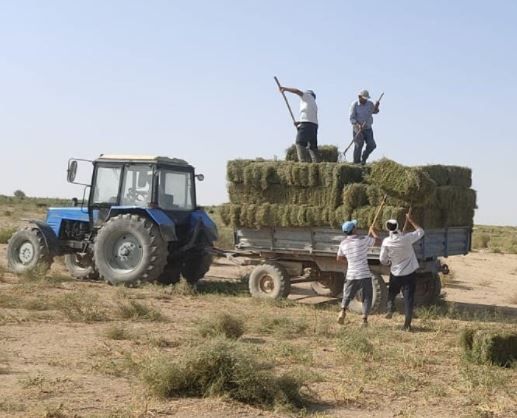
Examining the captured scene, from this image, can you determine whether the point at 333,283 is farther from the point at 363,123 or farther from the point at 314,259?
the point at 363,123

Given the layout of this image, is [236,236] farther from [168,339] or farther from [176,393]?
[176,393]

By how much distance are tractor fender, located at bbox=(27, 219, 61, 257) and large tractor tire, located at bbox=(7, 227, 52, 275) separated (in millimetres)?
55

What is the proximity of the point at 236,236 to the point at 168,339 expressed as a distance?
193 inches

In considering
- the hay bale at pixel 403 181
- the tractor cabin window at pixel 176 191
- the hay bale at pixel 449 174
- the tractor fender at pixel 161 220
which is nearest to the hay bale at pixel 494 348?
the hay bale at pixel 403 181

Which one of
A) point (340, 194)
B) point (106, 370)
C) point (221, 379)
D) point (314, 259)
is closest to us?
point (221, 379)

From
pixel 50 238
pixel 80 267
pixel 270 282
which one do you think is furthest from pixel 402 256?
pixel 80 267

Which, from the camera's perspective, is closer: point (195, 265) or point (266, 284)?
point (266, 284)

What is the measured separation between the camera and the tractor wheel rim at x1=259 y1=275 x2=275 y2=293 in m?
14.7

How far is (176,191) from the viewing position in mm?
16453

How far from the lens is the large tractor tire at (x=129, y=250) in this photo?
Answer: 1528 cm

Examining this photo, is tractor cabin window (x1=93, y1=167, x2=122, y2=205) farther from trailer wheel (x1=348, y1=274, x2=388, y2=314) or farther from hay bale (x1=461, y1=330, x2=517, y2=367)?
hay bale (x1=461, y1=330, x2=517, y2=367)

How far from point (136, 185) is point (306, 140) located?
3678mm

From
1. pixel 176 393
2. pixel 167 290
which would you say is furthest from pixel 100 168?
pixel 176 393

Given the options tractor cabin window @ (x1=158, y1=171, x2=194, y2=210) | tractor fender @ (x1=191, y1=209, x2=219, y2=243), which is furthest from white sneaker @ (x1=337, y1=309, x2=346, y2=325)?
tractor cabin window @ (x1=158, y1=171, x2=194, y2=210)
